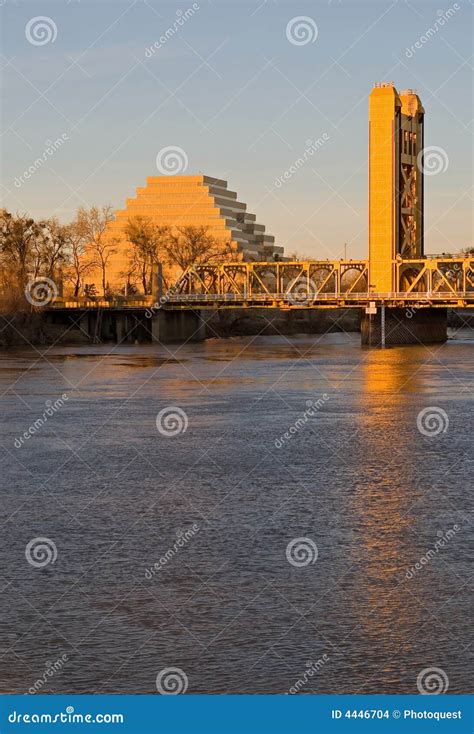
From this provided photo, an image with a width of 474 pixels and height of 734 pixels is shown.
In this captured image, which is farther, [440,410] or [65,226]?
[65,226]

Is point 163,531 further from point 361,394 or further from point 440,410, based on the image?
point 361,394

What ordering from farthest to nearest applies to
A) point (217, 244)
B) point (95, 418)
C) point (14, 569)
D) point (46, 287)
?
point (217, 244), point (46, 287), point (95, 418), point (14, 569)

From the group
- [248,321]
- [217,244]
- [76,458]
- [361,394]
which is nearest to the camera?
[76,458]

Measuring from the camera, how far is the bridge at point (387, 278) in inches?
5217

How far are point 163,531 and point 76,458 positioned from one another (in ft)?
34.0

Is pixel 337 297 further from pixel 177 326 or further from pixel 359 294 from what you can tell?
pixel 177 326

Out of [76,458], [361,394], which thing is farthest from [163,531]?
[361,394]

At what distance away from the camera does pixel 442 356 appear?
96938mm

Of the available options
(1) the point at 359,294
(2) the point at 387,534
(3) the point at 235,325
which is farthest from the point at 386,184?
(2) the point at 387,534

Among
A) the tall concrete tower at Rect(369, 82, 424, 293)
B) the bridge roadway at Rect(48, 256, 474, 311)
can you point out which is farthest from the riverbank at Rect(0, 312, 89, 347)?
the tall concrete tower at Rect(369, 82, 424, 293)

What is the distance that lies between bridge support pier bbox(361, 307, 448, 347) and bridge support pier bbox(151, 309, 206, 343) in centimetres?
2095

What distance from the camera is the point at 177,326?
144 m

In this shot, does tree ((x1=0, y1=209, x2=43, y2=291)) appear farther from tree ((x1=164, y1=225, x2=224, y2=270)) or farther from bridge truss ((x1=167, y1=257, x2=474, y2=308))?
tree ((x1=164, y1=225, x2=224, y2=270))

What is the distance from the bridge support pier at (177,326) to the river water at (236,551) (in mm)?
95706
